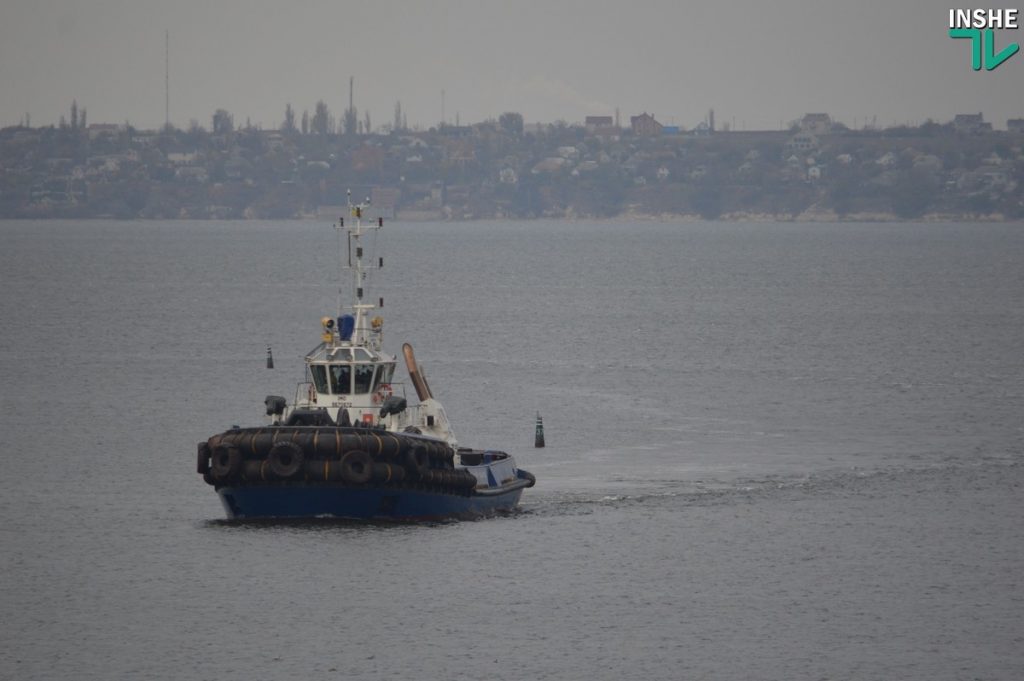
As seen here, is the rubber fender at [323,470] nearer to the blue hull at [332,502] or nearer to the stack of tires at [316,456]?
the stack of tires at [316,456]

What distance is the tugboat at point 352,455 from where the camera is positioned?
53.8 meters

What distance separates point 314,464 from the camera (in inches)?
2115

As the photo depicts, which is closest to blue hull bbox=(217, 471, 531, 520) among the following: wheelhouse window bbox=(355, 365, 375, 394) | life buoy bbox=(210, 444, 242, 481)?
life buoy bbox=(210, 444, 242, 481)

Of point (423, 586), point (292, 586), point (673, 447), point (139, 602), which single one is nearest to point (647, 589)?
point (423, 586)

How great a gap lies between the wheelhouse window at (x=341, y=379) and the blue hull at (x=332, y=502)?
426cm

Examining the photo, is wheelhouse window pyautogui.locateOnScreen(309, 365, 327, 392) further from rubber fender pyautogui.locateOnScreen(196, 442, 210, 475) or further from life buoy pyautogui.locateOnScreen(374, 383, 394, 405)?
rubber fender pyautogui.locateOnScreen(196, 442, 210, 475)

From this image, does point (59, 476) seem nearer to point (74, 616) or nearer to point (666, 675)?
point (74, 616)

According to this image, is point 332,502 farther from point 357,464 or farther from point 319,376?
point 319,376

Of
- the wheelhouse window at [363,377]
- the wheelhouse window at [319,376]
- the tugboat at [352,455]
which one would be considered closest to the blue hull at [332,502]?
the tugboat at [352,455]

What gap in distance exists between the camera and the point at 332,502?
54.6 m

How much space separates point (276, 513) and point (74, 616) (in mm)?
8486

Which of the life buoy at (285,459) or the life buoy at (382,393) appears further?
the life buoy at (382,393)

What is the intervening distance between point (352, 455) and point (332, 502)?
1.76 m

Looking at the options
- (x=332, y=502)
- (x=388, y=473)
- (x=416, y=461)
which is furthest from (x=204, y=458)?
(x=416, y=461)
